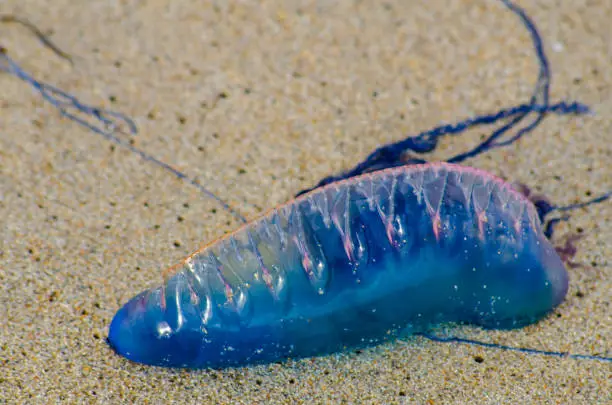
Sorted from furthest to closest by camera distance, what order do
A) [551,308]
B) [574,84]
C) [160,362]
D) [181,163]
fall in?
[574,84]
[181,163]
[551,308]
[160,362]

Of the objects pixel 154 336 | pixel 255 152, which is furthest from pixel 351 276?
pixel 255 152

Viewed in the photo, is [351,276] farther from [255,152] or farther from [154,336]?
[255,152]

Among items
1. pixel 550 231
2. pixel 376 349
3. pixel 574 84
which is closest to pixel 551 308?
pixel 550 231

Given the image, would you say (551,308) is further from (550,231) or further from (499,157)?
(499,157)
